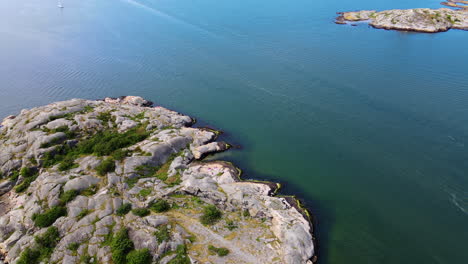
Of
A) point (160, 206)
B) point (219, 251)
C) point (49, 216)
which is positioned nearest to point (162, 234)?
point (160, 206)

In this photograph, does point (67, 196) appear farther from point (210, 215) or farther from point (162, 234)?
point (210, 215)

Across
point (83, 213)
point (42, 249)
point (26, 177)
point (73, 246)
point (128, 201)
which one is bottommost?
point (26, 177)

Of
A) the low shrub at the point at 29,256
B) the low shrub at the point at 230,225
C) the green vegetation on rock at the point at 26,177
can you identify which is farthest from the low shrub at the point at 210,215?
the green vegetation on rock at the point at 26,177

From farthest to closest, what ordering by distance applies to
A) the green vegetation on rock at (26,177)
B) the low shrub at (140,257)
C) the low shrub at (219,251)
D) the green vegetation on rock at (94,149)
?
the green vegetation on rock at (94,149), the green vegetation on rock at (26,177), the low shrub at (219,251), the low shrub at (140,257)

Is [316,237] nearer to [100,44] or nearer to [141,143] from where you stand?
[141,143]

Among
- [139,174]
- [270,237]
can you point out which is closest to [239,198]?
[270,237]

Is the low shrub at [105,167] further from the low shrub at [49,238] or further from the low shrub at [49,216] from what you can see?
the low shrub at [49,238]
